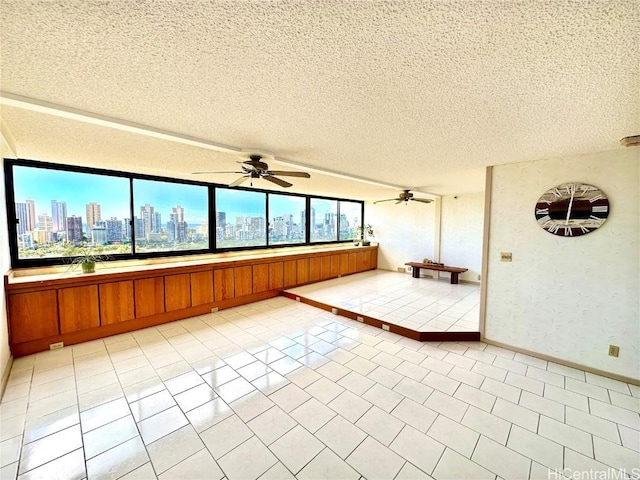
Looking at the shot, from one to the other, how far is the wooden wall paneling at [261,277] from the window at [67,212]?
2.21 meters

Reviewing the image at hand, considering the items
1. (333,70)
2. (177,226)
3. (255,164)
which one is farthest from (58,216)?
(333,70)

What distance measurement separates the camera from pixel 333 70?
140 cm

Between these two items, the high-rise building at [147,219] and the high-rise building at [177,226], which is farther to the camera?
the high-rise building at [177,226]

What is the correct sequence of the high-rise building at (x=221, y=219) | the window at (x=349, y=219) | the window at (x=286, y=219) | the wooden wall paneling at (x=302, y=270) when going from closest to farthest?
the high-rise building at (x=221, y=219) → the wooden wall paneling at (x=302, y=270) → the window at (x=286, y=219) → the window at (x=349, y=219)

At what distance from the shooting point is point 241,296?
200 inches

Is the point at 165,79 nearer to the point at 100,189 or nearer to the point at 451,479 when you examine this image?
the point at 451,479

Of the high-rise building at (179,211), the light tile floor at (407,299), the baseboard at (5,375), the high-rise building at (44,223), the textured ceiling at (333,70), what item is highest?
the textured ceiling at (333,70)

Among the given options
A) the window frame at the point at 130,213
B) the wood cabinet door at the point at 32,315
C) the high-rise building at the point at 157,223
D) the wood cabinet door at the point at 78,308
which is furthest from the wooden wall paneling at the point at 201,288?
the wood cabinet door at the point at 32,315

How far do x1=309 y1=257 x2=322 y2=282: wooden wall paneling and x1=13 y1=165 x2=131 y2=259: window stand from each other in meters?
3.78

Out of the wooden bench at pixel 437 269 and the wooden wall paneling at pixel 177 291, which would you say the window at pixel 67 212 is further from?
the wooden bench at pixel 437 269

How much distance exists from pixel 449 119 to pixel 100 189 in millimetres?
5007

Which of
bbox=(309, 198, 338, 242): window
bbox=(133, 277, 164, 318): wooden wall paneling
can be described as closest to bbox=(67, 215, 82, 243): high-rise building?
bbox=(133, 277, 164, 318): wooden wall paneling

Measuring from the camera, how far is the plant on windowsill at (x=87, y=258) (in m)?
3.53

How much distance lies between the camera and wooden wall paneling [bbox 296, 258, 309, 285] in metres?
6.20
